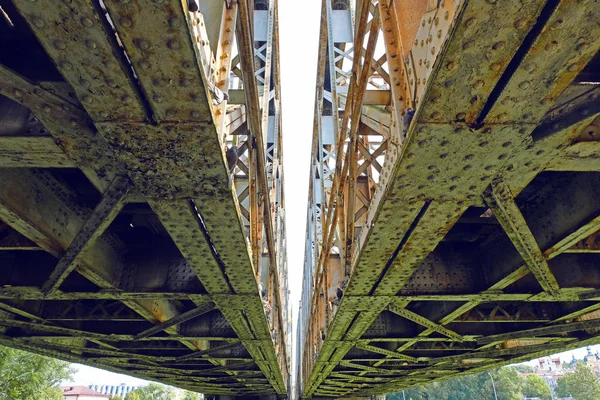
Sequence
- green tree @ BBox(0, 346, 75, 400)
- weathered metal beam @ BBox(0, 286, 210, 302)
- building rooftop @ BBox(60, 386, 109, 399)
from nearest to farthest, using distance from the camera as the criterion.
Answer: weathered metal beam @ BBox(0, 286, 210, 302)
green tree @ BBox(0, 346, 75, 400)
building rooftop @ BBox(60, 386, 109, 399)

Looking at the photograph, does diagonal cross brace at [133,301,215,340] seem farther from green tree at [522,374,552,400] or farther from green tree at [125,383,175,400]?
green tree at [125,383,175,400]

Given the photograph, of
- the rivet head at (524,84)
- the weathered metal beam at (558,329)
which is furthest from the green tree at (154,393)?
the rivet head at (524,84)

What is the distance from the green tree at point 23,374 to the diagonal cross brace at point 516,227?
86.3ft

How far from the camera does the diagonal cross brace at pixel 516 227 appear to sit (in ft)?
9.68

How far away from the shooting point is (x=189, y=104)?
6.96 ft

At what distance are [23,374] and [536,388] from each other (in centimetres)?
8122

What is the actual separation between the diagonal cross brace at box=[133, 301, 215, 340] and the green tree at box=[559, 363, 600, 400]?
6737 cm

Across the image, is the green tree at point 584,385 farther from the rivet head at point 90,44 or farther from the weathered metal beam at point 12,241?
the rivet head at point 90,44

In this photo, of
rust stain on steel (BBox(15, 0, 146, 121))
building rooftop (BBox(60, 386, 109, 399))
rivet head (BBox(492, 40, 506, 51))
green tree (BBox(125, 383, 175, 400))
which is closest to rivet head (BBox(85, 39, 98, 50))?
rust stain on steel (BBox(15, 0, 146, 121))

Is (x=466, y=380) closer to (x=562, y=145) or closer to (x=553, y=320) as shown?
(x=553, y=320)

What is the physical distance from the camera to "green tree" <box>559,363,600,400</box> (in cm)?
5181

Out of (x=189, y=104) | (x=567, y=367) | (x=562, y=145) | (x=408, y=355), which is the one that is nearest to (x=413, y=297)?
(x=562, y=145)

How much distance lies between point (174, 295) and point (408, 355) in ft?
23.3

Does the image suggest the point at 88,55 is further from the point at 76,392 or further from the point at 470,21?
the point at 76,392
